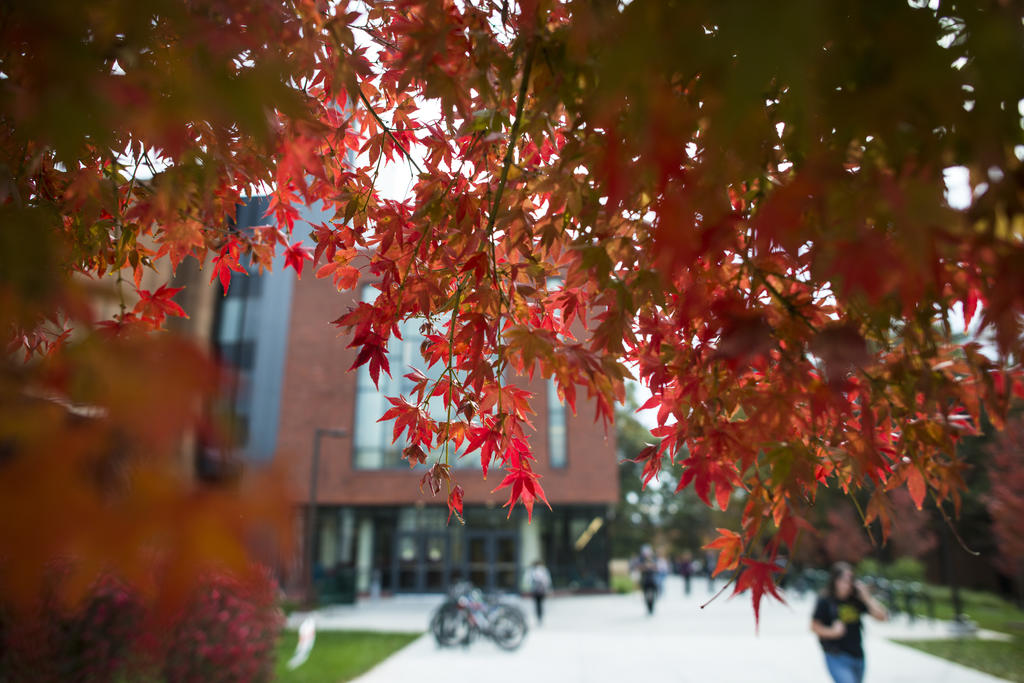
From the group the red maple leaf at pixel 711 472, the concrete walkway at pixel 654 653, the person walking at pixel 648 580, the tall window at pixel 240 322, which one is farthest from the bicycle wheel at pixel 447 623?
the tall window at pixel 240 322

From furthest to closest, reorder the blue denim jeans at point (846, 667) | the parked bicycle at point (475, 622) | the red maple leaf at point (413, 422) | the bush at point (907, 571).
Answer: the bush at point (907, 571) < the parked bicycle at point (475, 622) < the blue denim jeans at point (846, 667) < the red maple leaf at point (413, 422)

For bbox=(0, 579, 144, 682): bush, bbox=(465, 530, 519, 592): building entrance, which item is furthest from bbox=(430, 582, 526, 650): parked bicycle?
bbox=(465, 530, 519, 592): building entrance

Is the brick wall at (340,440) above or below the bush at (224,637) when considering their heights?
above

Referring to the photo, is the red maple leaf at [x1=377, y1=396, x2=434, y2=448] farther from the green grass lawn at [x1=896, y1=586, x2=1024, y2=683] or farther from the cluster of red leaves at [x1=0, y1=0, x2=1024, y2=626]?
the green grass lawn at [x1=896, y1=586, x2=1024, y2=683]

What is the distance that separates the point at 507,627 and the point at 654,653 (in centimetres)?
247

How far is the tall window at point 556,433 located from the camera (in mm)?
22375

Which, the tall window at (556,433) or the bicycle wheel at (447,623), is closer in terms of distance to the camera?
the bicycle wheel at (447,623)

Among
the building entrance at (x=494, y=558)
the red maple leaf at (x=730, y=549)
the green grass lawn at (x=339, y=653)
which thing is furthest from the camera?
the building entrance at (x=494, y=558)

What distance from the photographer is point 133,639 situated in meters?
4.32

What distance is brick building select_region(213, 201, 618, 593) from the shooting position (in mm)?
21625

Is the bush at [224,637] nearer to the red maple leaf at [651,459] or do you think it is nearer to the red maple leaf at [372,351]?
the red maple leaf at [372,351]

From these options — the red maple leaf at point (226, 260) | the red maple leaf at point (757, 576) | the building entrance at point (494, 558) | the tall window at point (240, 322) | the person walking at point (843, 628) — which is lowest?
the building entrance at point (494, 558)

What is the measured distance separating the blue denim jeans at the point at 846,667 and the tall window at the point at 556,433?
56.8 ft

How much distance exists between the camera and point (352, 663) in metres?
8.84
